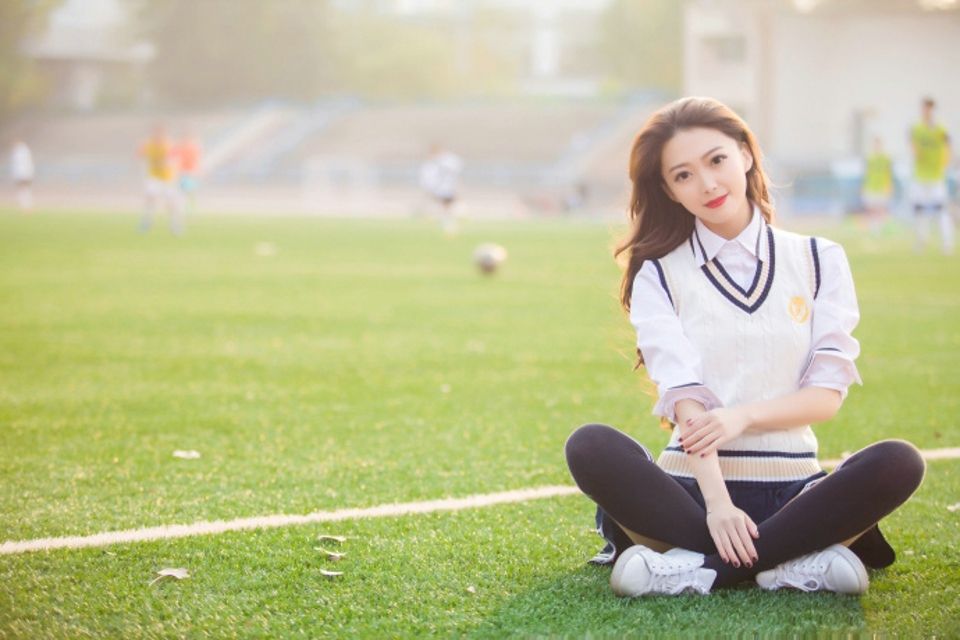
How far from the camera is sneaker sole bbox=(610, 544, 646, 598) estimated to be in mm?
3312

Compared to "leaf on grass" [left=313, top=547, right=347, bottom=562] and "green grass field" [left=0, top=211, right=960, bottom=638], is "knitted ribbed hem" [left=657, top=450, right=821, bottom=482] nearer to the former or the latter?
"green grass field" [left=0, top=211, right=960, bottom=638]

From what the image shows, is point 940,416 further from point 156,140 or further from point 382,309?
point 156,140

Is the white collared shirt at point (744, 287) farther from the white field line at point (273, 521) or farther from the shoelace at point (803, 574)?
the white field line at point (273, 521)

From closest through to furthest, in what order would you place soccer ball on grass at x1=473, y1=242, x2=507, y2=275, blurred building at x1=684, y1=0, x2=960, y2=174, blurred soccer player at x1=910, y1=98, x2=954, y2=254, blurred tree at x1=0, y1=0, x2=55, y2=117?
soccer ball on grass at x1=473, y1=242, x2=507, y2=275
blurred soccer player at x1=910, y1=98, x2=954, y2=254
blurred building at x1=684, y1=0, x2=960, y2=174
blurred tree at x1=0, y1=0, x2=55, y2=117

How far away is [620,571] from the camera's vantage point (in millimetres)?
3314

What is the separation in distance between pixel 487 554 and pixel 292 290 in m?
9.45

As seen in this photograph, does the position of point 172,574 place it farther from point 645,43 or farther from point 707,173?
point 645,43

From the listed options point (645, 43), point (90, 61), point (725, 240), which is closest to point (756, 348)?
point (725, 240)

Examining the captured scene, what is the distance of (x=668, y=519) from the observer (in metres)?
3.36

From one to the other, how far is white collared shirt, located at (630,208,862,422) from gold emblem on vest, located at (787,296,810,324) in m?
0.03

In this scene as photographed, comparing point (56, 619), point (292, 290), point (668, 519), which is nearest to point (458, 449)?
point (668, 519)

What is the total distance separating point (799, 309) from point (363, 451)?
2.35m

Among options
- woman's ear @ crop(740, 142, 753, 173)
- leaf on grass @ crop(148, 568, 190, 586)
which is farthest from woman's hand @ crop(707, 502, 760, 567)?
leaf on grass @ crop(148, 568, 190, 586)

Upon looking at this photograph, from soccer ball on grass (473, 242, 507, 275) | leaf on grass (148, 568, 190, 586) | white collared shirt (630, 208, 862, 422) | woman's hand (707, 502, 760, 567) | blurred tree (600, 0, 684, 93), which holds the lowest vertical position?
soccer ball on grass (473, 242, 507, 275)
